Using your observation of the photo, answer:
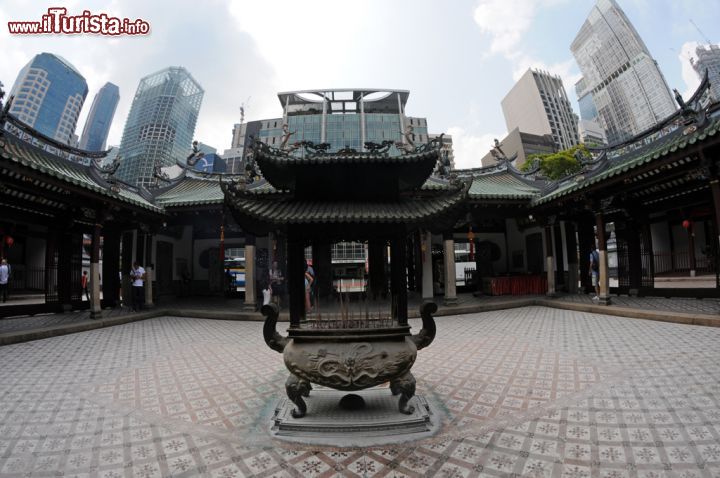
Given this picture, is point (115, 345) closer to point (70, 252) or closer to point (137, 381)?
point (137, 381)

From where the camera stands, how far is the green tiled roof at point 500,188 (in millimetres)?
13180

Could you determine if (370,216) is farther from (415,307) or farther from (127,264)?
(127,264)

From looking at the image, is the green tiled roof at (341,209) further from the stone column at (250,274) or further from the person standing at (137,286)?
the person standing at (137,286)

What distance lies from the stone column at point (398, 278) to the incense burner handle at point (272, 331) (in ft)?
5.09

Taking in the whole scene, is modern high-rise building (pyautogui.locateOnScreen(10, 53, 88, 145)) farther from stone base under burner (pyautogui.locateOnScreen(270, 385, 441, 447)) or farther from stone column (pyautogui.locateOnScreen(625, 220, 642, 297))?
stone column (pyautogui.locateOnScreen(625, 220, 642, 297))

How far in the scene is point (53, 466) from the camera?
2990 mm

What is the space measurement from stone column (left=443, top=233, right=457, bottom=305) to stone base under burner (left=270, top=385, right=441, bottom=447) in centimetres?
896

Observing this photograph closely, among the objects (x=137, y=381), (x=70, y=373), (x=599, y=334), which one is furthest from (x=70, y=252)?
(x=599, y=334)

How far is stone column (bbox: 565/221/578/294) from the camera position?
1427cm

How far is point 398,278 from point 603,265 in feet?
33.7

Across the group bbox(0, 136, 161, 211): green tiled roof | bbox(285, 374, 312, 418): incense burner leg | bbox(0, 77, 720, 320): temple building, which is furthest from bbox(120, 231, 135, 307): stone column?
bbox(285, 374, 312, 418): incense burner leg

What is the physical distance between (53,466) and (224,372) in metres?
2.80

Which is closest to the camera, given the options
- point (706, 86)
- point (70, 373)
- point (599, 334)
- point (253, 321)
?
point (70, 373)

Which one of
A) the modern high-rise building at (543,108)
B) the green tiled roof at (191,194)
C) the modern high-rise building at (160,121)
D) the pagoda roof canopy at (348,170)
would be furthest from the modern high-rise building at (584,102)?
the modern high-rise building at (160,121)
